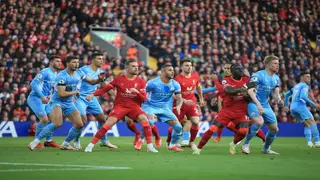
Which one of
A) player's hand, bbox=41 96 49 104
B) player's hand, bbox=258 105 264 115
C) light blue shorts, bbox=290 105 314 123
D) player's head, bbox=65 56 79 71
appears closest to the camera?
player's hand, bbox=258 105 264 115

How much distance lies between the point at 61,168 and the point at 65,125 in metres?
15.6

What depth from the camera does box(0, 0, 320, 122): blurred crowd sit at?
25828 millimetres

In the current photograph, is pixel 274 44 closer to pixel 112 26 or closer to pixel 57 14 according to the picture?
pixel 112 26

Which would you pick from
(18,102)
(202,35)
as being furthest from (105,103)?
(202,35)

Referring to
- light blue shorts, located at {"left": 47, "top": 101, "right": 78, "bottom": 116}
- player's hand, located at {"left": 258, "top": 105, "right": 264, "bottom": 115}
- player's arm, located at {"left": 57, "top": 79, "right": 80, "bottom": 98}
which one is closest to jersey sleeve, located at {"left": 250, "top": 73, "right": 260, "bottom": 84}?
player's hand, located at {"left": 258, "top": 105, "right": 264, "bottom": 115}

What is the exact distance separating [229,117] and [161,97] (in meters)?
2.64

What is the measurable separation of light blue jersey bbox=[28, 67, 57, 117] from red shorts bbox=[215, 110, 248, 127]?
4.89 meters

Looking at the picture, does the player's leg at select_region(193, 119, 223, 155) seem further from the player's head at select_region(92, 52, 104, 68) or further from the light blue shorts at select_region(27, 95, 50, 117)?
the light blue shorts at select_region(27, 95, 50, 117)

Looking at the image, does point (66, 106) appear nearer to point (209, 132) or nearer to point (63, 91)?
point (63, 91)

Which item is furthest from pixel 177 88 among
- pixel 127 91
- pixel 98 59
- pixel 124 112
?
pixel 98 59

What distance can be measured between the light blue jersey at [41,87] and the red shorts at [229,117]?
489 centimetres

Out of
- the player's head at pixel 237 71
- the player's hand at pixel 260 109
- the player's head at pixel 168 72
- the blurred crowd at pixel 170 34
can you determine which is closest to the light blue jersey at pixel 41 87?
the player's head at pixel 168 72

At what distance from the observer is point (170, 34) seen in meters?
31.5

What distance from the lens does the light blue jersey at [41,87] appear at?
658 inches
